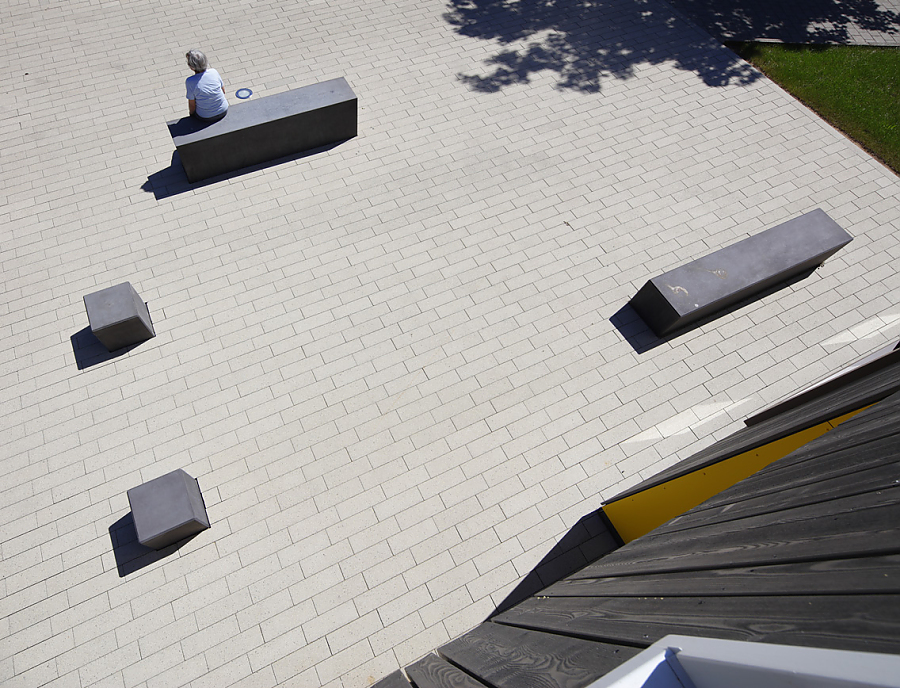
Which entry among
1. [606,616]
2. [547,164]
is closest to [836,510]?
[606,616]

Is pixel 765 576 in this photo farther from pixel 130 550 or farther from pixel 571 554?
pixel 130 550

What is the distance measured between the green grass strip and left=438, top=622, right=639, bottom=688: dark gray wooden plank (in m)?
10.8

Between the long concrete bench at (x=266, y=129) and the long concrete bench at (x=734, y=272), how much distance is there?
565cm

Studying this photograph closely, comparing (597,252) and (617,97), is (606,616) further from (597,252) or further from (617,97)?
(617,97)

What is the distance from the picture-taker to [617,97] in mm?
10367

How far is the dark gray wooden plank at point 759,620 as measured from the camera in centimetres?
168

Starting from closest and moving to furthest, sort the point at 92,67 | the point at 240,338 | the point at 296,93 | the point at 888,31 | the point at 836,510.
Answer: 1. the point at 836,510
2. the point at 240,338
3. the point at 296,93
4. the point at 92,67
5. the point at 888,31

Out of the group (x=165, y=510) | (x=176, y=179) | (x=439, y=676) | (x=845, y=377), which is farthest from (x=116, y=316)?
(x=845, y=377)

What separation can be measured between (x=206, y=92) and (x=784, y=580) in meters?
8.90

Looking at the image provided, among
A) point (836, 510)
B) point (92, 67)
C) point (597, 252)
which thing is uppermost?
point (836, 510)

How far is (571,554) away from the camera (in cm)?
611

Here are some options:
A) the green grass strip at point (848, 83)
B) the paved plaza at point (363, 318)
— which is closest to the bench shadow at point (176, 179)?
the paved plaza at point (363, 318)

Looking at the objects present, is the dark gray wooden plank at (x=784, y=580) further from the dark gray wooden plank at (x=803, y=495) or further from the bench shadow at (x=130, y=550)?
the bench shadow at (x=130, y=550)

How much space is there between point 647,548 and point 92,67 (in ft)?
39.7
